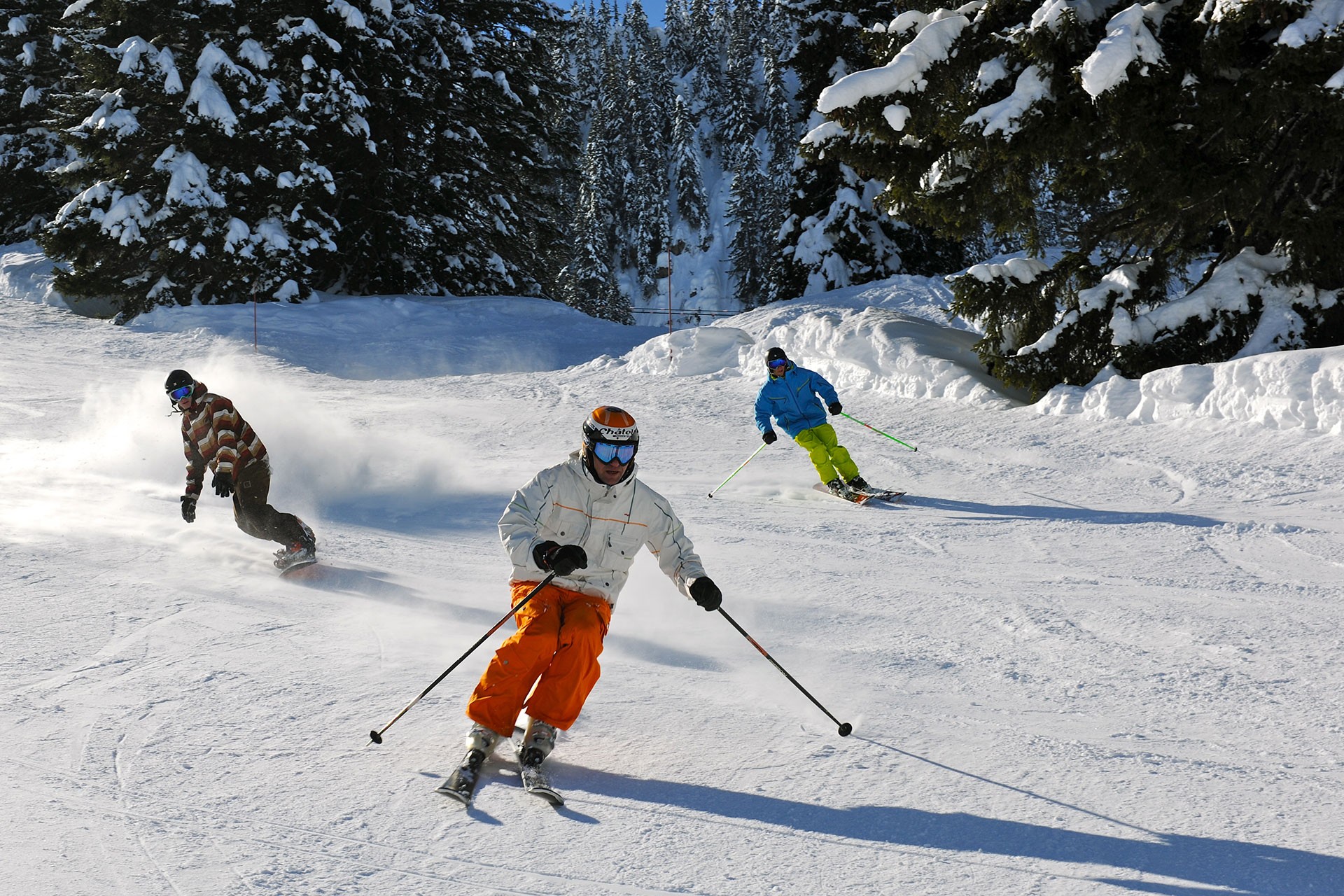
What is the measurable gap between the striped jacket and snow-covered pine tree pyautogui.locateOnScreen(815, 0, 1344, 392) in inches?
264

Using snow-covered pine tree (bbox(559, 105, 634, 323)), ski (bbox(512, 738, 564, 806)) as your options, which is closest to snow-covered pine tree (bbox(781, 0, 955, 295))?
ski (bbox(512, 738, 564, 806))

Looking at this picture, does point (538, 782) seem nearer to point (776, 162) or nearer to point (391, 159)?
point (391, 159)

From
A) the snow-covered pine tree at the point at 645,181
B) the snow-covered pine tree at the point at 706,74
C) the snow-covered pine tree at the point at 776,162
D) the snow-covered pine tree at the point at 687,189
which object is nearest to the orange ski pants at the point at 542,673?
the snow-covered pine tree at the point at 776,162

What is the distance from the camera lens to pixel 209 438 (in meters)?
7.33

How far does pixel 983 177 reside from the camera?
10867 mm

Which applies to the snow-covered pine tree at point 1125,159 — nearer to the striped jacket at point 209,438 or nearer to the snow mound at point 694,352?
the snow mound at point 694,352

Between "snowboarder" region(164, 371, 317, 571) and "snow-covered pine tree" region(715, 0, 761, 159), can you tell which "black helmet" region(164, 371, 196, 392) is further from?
"snow-covered pine tree" region(715, 0, 761, 159)

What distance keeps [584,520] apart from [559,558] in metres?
0.43

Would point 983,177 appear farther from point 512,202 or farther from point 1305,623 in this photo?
point 512,202

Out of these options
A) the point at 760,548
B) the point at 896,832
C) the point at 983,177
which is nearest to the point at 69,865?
the point at 896,832

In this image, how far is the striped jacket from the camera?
23.9 feet

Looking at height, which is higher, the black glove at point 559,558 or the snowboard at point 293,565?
the black glove at point 559,558

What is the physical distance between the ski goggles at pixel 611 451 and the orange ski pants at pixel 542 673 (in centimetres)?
62

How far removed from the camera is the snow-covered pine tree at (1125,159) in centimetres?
916
